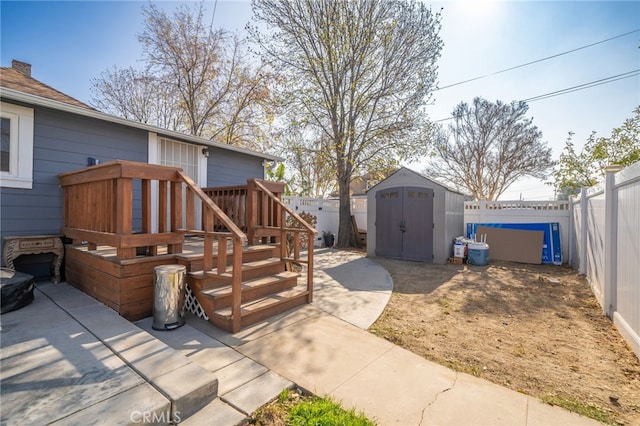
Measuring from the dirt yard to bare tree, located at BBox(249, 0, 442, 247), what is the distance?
221 inches

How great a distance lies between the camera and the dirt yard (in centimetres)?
228

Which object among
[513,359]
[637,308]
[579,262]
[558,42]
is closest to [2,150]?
[513,359]

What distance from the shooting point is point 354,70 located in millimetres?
9836

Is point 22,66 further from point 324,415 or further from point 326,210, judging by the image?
point 324,415

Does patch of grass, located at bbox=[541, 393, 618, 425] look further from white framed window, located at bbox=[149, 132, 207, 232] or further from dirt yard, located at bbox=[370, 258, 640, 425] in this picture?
white framed window, located at bbox=[149, 132, 207, 232]

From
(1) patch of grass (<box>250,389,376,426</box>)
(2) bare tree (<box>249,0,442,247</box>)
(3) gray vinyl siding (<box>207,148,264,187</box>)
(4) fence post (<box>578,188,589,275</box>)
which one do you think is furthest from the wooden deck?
(2) bare tree (<box>249,0,442,247</box>)

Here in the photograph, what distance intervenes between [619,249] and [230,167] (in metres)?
6.94

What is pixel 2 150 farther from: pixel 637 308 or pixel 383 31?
pixel 383 31

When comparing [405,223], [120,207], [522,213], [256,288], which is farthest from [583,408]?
[522,213]

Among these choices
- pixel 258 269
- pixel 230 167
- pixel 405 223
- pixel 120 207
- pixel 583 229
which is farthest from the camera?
pixel 405 223

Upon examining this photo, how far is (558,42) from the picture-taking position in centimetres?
927

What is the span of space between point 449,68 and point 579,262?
7486mm

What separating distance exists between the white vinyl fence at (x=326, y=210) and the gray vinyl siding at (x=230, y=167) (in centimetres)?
248

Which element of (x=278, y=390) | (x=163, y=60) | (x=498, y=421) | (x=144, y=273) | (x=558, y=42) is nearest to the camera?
(x=498, y=421)
